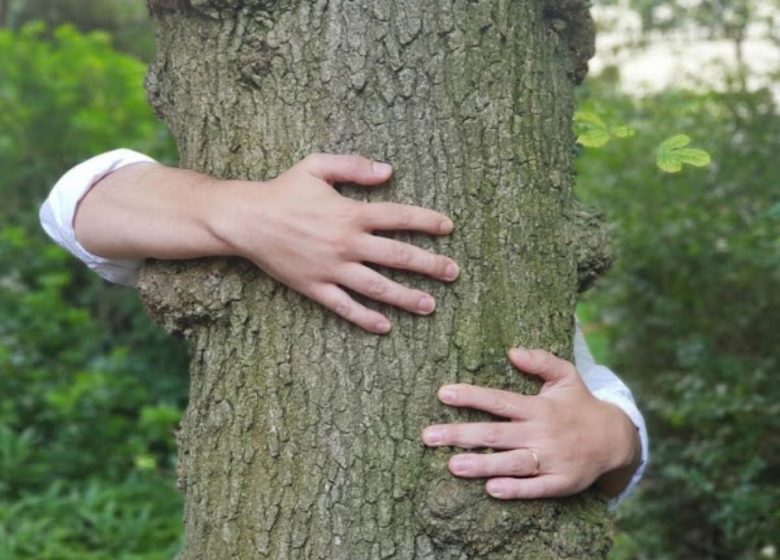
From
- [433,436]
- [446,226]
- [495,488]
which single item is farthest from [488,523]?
[446,226]

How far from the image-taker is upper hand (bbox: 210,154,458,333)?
1867 millimetres

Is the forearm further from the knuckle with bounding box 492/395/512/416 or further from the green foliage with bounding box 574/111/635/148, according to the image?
the green foliage with bounding box 574/111/635/148

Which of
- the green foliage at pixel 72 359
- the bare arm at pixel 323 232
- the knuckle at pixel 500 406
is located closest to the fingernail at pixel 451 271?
the bare arm at pixel 323 232

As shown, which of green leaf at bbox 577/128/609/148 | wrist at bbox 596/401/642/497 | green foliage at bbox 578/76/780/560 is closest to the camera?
wrist at bbox 596/401/642/497

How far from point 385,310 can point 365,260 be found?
103mm

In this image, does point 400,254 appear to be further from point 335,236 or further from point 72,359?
point 72,359

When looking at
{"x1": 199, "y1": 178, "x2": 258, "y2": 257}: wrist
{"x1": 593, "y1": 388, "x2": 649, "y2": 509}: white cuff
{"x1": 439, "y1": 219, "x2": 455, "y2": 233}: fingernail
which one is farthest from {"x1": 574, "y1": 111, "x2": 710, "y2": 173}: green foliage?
{"x1": 199, "y1": 178, "x2": 258, "y2": 257}: wrist

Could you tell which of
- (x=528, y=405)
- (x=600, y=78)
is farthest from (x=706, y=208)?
(x=528, y=405)

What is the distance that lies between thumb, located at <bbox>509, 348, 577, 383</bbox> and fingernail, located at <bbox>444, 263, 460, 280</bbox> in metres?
0.17

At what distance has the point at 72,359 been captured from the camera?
6430mm

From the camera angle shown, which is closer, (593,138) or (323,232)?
(323,232)

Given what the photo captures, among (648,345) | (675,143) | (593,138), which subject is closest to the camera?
Result: (675,143)

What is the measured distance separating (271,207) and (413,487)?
0.53 meters

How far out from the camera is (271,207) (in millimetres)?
1885
